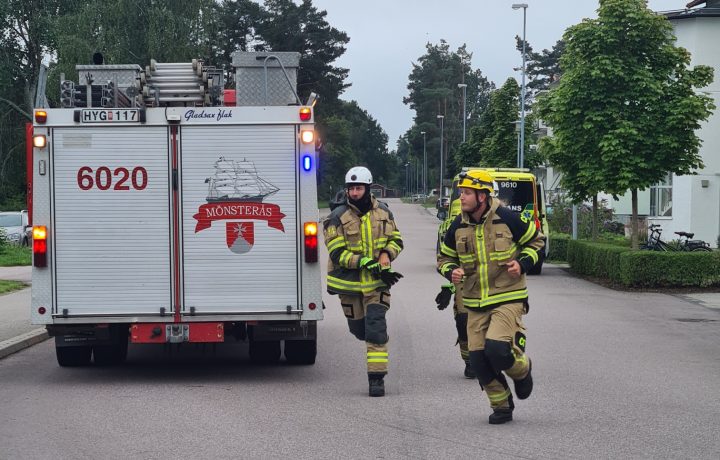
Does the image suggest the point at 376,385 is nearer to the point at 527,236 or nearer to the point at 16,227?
the point at 527,236

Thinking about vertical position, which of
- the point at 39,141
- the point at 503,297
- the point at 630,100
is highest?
the point at 630,100

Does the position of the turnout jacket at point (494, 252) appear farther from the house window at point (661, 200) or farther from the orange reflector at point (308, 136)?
the house window at point (661, 200)

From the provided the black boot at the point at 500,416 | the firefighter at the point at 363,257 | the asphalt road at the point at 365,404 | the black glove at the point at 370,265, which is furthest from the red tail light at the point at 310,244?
the black boot at the point at 500,416

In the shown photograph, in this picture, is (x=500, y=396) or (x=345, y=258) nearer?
(x=500, y=396)

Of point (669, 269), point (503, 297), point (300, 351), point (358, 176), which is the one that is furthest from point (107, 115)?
point (669, 269)

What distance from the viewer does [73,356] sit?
11.3 metres

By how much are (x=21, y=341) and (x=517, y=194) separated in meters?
14.8

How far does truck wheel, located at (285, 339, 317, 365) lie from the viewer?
11297 mm

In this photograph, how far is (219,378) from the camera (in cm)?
1080

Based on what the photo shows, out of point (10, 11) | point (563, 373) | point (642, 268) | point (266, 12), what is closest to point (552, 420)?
point (563, 373)

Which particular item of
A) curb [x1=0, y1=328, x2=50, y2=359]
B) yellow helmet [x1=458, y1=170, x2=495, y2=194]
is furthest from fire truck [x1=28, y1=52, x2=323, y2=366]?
curb [x1=0, y1=328, x2=50, y2=359]

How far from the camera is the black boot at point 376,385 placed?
955 centimetres

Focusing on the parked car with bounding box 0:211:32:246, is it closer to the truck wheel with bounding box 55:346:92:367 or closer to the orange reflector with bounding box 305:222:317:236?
the truck wheel with bounding box 55:346:92:367

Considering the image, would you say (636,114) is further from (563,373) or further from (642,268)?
(563,373)
